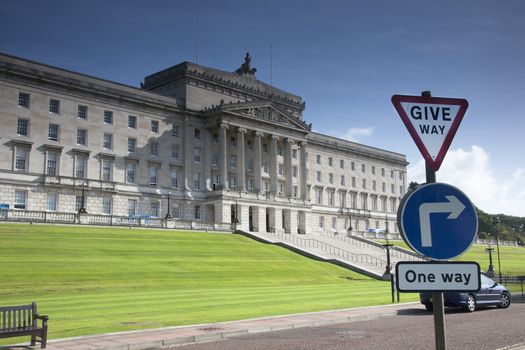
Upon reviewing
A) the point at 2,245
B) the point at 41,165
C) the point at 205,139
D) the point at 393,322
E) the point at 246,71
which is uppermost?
the point at 246,71

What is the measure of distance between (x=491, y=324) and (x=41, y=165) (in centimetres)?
5958

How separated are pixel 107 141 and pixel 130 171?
202 inches

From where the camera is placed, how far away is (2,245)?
42188 mm

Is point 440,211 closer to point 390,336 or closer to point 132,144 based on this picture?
point 390,336

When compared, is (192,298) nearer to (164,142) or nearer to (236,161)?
(164,142)

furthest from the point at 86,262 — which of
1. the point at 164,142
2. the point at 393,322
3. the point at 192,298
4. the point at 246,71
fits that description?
the point at 246,71

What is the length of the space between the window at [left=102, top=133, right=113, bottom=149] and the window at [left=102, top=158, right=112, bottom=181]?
2.00 m

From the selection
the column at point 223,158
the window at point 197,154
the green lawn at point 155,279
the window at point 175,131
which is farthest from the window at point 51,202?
the column at point 223,158

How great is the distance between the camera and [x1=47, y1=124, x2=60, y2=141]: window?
2724 inches

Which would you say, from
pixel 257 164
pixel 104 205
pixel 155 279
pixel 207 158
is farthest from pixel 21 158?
pixel 257 164

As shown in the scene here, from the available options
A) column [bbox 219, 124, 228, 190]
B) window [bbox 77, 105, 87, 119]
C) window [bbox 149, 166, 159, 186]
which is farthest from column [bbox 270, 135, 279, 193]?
window [bbox 77, 105, 87, 119]

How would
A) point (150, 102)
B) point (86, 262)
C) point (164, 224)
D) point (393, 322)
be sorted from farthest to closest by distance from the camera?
point (150, 102) < point (164, 224) < point (86, 262) < point (393, 322)

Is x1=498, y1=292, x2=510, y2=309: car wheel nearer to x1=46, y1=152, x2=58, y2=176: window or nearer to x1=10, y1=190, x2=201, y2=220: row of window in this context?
x1=10, y1=190, x2=201, y2=220: row of window

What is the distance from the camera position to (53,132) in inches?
2749
